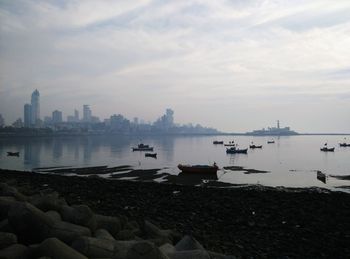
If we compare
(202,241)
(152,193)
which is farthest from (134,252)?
(152,193)

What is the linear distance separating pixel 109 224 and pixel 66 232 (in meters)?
1.73

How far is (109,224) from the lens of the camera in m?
7.84

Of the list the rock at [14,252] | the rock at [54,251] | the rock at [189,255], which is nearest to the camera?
the rock at [54,251]

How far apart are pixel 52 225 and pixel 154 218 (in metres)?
6.68

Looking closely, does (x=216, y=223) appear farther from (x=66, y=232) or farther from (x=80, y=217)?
(x=66, y=232)

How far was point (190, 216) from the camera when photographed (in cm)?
1348

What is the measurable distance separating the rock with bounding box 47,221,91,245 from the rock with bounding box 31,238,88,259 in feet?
3.01

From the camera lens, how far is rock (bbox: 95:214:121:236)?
7.66 metres

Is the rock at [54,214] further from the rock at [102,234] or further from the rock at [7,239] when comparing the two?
the rock at [7,239]

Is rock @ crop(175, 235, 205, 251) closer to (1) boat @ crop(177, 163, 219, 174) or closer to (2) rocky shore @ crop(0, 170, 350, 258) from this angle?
(2) rocky shore @ crop(0, 170, 350, 258)

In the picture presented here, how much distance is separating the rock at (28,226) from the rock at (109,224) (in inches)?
60.1

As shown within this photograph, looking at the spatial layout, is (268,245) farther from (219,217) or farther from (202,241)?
(219,217)

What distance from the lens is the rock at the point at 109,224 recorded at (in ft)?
25.1

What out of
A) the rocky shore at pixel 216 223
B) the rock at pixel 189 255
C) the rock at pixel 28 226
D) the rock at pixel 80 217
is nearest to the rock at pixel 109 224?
the rocky shore at pixel 216 223
